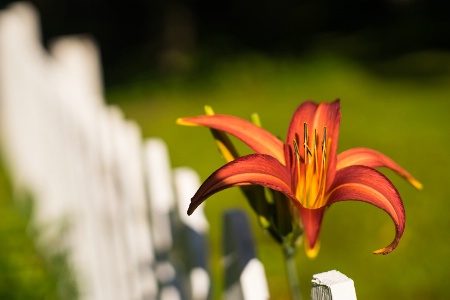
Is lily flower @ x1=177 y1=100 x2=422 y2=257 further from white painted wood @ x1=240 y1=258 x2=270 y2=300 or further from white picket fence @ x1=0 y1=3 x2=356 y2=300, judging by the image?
white painted wood @ x1=240 y1=258 x2=270 y2=300

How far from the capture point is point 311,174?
100cm

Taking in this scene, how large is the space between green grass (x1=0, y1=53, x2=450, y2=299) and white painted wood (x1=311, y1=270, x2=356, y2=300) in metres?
1.97

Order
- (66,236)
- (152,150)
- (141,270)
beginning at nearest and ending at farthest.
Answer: (152,150)
(141,270)
(66,236)

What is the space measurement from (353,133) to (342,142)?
27 cm

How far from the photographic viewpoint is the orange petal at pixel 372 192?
2.98ft

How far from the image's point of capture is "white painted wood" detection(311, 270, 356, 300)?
91cm

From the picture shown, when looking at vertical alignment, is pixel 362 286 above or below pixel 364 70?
below

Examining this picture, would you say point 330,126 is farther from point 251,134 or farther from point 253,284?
point 253,284

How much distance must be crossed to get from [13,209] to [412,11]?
601cm

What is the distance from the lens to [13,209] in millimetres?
4375

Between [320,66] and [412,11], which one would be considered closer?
[320,66]

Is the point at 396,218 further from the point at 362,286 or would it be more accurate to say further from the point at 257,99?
the point at 257,99

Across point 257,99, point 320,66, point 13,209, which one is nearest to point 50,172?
point 13,209

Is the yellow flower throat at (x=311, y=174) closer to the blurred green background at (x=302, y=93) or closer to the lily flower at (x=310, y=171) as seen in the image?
the lily flower at (x=310, y=171)
